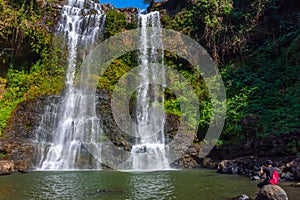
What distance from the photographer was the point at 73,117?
16.2 metres

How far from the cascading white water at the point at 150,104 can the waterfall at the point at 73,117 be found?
7.59 ft

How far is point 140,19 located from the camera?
21625mm

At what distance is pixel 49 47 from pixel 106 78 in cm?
513

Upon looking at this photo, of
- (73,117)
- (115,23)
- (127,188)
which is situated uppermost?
(115,23)

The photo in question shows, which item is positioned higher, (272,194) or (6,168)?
(6,168)

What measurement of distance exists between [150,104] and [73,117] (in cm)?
463

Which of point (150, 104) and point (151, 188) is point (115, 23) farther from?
point (151, 188)

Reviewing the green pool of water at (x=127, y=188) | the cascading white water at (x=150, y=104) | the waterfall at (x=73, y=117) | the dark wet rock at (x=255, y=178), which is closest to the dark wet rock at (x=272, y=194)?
the green pool of water at (x=127, y=188)

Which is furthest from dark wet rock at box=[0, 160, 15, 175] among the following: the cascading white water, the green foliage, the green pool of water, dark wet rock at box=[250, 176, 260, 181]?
the green foliage

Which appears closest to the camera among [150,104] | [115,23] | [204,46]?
[150,104]

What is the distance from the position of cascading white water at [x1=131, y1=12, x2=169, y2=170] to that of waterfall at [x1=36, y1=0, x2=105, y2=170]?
2.31 metres

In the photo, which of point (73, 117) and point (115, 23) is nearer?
point (73, 117)

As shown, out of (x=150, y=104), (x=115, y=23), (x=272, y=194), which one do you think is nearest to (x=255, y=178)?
(x=272, y=194)

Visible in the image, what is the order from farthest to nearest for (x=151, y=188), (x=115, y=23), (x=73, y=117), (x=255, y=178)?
(x=115, y=23), (x=73, y=117), (x=255, y=178), (x=151, y=188)
